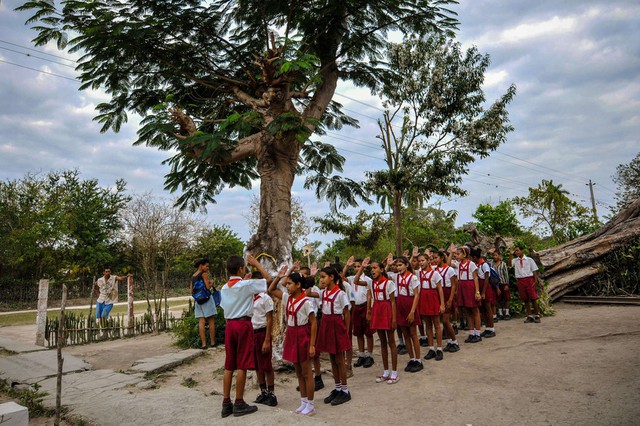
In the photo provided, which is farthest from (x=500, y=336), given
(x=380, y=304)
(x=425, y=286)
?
(x=380, y=304)

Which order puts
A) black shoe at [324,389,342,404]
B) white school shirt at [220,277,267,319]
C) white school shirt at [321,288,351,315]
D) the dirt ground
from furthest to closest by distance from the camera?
white school shirt at [321,288,351,315] → black shoe at [324,389,342,404] → white school shirt at [220,277,267,319] → the dirt ground

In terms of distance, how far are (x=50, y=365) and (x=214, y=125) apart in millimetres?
6684

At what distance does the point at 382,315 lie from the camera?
5.97 metres

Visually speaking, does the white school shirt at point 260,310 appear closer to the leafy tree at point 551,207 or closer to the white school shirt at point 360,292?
the white school shirt at point 360,292

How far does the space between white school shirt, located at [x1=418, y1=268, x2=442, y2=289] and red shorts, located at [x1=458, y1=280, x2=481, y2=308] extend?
1.52 meters

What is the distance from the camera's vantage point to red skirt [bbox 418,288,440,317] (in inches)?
271

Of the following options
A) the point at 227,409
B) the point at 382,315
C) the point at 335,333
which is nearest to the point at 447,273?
the point at 382,315

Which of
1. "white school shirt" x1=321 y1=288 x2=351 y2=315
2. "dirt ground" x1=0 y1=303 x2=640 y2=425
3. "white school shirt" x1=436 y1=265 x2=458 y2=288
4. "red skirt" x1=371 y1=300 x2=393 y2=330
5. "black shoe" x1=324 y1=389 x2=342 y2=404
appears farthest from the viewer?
"white school shirt" x1=436 y1=265 x2=458 y2=288

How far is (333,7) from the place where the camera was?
325 inches

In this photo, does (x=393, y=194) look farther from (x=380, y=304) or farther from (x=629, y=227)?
(x=380, y=304)

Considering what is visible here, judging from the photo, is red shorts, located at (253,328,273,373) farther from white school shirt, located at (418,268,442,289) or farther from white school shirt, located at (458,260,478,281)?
white school shirt, located at (458,260,478,281)

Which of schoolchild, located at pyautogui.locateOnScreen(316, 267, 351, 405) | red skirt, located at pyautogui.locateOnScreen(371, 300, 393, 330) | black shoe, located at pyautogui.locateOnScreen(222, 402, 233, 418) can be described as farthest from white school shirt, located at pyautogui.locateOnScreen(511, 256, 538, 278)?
black shoe, located at pyautogui.locateOnScreen(222, 402, 233, 418)

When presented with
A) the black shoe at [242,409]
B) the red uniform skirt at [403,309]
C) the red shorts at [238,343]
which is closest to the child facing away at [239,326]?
the red shorts at [238,343]

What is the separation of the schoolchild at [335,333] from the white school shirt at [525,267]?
231 inches
